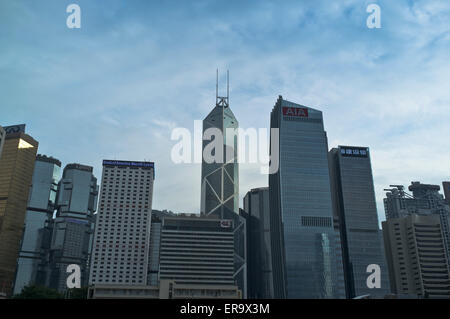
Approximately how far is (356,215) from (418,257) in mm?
31790

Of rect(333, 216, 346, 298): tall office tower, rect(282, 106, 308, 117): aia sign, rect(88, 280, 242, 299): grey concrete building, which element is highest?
rect(282, 106, 308, 117): aia sign

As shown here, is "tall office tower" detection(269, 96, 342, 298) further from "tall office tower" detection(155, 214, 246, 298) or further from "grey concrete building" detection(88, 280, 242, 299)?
"grey concrete building" detection(88, 280, 242, 299)

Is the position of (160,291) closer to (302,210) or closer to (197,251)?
(302,210)

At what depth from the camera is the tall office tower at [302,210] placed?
155 m

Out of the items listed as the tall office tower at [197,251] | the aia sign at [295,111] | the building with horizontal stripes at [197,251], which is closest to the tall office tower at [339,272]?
the tall office tower at [197,251]

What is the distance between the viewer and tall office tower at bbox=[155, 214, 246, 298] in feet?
564

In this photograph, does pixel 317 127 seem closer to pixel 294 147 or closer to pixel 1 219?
pixel 294 147

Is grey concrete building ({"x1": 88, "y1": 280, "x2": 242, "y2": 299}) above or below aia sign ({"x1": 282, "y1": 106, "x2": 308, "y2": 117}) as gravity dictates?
below

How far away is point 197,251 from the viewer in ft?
582

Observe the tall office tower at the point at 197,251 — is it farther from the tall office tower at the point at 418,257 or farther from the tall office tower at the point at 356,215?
the tall office tower at the point at 418,257

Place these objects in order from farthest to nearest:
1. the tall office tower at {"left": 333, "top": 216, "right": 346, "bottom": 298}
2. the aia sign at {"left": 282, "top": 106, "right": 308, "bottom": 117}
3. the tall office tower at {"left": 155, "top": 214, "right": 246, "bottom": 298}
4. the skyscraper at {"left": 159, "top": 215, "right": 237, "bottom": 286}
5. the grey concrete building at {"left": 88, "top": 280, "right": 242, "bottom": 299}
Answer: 1. the aia sign at {"left": 282, "top": 106, "right": 308, "bottom": 117}
2. the skyscraper at {"left": 159, "top": 215, "right": 237, "bottom": 286}
3. the tall office tower at {"left": 155, "top": 214, "right": 246, "bottom": 298}
4. the tall office tower at {"left": 333, "top": 216, "right": 346, "bottom": 298}
5. the grey concrete building at {"left": 88, "top": 280, "right": 242, "bottom": 299}

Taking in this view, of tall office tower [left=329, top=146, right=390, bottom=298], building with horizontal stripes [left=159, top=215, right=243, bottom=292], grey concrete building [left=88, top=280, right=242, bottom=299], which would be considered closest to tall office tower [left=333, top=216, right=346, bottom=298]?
tall office tower [left=329, top=146, right=390, bottom=298]

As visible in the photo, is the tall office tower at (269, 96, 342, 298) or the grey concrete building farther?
the tall office tower at (269, 96, 342, 298)
